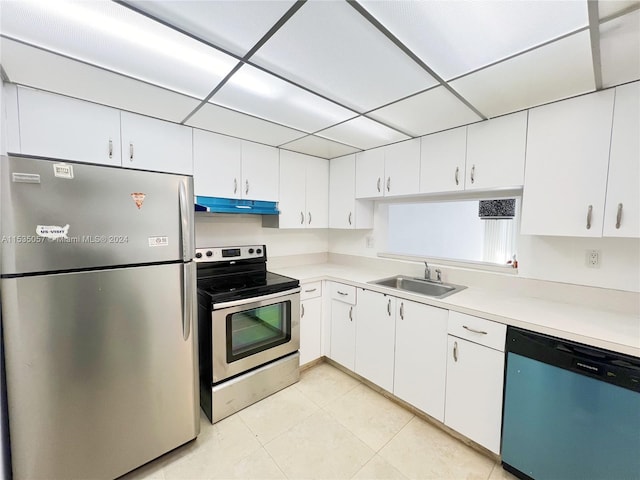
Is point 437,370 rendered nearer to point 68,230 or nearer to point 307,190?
point 307,190

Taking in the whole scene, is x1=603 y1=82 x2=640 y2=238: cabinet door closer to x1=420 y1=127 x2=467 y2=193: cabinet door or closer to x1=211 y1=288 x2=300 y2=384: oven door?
x1=420 y1=127 x2=467 y2=193: cabinet door

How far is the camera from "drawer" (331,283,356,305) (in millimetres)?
2424

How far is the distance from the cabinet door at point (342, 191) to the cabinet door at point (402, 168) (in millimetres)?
434

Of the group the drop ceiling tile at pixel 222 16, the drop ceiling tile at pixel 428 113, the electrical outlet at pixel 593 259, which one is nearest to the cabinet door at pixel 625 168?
the electrical outlet at pixel 593 259

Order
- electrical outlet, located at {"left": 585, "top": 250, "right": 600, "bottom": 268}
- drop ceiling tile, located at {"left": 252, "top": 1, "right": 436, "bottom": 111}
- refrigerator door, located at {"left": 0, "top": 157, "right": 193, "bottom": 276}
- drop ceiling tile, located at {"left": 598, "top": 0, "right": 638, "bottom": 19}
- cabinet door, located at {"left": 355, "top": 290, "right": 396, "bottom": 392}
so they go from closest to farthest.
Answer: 1. drop ceiling tile, located at {"left": 598, "top": 0, "right": 638, "bottom": 19}
2. drop ceiling tile, located at {"left": 252, "top": 1, "right": 436, "bottom": 111}
3. refrigerator door, located at {"left": 0, "top": 157, "right": 193, "bottom": 276}
4. electrical outlet, located at {"left": 585, "top": 250, "right": 600, "bottom": 268}
5. cabinet door, located at {"left": 355, "top": 290, "right": 396, "bottom": 392}

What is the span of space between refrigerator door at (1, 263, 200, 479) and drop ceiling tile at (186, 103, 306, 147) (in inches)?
43.2

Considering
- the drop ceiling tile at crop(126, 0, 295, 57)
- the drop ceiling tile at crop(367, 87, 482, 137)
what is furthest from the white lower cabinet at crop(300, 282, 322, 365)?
the drop ceiling tile at crop(126, 0, 295, 57)

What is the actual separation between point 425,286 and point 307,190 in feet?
5.16

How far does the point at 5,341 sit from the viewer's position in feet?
3.76

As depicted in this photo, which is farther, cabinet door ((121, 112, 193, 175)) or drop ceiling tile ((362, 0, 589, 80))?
cabinet door ((121, 112, 193, 175))

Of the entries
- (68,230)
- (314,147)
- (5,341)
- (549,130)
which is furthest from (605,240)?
(5,341)

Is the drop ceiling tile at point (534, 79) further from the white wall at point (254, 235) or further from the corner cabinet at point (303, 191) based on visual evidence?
the white wall at point (254, 235)

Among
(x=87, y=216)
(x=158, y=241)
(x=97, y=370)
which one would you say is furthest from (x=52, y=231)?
(x=97, y=370)

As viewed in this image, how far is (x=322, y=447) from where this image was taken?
1.74 m
